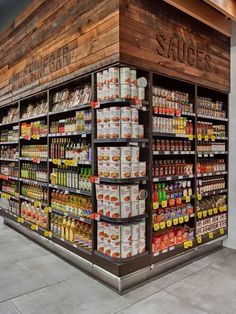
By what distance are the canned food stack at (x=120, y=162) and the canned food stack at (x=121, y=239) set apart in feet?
1.80

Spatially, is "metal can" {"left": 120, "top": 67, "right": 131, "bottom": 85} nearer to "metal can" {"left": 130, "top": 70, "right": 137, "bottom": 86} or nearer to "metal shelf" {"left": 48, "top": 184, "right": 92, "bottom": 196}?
"metal can" {"left": 130, "top": 70, "right": 137, "bottom": 86}

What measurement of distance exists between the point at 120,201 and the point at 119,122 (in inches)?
32.8

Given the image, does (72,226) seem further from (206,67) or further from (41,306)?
(206,67)

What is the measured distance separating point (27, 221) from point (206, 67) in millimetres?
3697

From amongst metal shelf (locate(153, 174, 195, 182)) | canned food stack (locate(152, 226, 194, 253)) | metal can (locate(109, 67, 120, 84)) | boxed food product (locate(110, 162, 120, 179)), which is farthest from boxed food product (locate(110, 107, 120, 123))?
canned food stack (locate(152, 226, 194, 253))

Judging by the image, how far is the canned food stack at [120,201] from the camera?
289 centimetres

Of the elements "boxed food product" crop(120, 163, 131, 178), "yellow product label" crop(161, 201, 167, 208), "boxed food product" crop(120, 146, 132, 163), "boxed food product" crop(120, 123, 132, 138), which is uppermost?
"boxed food product" crop(120, 123, 132, 138)

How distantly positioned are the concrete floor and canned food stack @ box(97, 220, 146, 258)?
38 centimetres

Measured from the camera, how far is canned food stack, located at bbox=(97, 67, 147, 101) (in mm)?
2887

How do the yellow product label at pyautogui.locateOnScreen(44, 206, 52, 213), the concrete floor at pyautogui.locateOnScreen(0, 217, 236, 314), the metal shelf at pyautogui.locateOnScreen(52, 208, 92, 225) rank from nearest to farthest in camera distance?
the concrete floor at pyautogui.locateOnScreen(0, 217, 236, 314)
the metal shelf at pyautogui.locateOnScreen(52, 208, 92, 225)
the yellow product label at pyautogui.locateOnScreen(44, 206, 52, 213)

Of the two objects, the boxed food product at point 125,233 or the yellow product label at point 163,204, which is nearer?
the boxed food product at point 125,233

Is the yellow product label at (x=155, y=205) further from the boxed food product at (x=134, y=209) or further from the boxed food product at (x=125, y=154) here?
the boxed food product at (x=125, y=154)

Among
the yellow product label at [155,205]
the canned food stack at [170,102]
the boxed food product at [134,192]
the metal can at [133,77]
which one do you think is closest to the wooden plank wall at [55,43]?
the metal can at [133,77]

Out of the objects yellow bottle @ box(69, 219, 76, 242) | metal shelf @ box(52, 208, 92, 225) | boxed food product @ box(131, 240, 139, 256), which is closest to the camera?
boxed food product @ box(131, 240, 139, 256)
